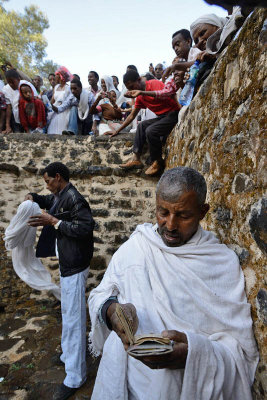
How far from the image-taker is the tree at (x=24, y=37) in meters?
18.4

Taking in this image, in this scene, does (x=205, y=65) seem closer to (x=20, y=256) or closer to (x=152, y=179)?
(x=152, y=179)

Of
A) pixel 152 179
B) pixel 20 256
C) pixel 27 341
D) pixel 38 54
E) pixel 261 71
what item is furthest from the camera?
pixel 38 54

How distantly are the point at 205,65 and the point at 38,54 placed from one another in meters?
23.6

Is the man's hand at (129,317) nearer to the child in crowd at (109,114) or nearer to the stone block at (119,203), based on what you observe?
the stone block at (119,203)

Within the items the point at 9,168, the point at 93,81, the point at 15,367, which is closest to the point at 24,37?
the point at 93,81

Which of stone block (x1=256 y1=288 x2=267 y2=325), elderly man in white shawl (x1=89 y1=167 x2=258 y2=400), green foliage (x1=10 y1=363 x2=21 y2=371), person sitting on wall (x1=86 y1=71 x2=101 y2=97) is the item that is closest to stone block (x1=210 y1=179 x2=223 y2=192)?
elderly man in white shawl (x1=89 y1=167 x2=258 y2=400)

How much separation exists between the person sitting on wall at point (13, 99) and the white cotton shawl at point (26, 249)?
2.57 m

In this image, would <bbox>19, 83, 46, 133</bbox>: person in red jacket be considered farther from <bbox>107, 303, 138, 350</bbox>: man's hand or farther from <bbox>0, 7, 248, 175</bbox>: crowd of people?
<bbox>107, 303, 138, 350</bbox>: man's hand

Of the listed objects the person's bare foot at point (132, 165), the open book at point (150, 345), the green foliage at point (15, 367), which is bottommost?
the green foliage at point (15, 367)

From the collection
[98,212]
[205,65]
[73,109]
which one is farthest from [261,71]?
[73,109]

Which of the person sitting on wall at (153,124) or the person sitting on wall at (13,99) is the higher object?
the person sitting on wall at (13,99)

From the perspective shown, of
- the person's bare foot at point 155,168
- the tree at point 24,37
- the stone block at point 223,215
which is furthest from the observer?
the tree at point 24,37

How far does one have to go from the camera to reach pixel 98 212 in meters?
3.74

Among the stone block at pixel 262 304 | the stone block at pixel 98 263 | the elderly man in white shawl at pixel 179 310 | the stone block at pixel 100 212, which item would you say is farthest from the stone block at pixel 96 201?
the stone block at pixel 262 304
